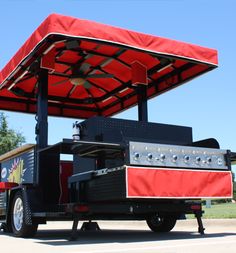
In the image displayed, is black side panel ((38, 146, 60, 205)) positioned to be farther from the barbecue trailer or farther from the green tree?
the green tree

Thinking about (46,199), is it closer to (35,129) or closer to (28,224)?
(28,224)

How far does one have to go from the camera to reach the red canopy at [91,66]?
7473 mm

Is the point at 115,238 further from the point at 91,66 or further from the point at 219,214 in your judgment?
the point at 219,214

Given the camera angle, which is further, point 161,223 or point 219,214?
point 219,214

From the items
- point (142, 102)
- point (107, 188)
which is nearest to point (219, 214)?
point (142, 102)

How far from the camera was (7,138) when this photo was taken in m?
42.9

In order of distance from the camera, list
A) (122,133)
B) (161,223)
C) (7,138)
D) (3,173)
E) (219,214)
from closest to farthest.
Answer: (122,133) → (161,223) → (3,173) → (219,214) → (7,138)

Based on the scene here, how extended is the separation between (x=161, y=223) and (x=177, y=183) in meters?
2.70

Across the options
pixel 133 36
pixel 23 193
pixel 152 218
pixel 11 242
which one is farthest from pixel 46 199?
pixel 133 36

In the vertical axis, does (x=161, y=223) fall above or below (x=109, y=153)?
below

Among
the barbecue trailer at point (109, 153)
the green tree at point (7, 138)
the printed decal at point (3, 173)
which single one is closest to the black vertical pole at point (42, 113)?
the barbecue trailer at point (109, 153)

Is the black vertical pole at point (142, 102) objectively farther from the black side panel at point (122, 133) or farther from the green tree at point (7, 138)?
the green tree at point (7, 138)

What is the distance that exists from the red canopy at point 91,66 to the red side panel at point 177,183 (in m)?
2.23

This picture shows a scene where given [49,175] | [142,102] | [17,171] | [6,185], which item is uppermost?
[142,102]
